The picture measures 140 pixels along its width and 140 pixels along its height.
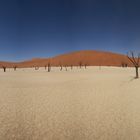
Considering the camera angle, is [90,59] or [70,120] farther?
[90,59]

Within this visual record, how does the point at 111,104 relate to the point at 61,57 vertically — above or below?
below

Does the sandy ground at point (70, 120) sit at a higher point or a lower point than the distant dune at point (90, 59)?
lower

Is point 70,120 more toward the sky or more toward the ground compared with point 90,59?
more toward the ground

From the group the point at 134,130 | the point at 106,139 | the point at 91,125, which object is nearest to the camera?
the point at 106,139

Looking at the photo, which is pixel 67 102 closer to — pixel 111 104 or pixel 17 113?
pixel 111 104

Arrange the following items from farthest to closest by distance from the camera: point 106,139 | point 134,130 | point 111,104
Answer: point 111,104, point 134,130, point 106,139

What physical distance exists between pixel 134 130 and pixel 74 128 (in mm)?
2305

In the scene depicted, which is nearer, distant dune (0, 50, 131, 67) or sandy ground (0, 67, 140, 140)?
sandy ground (0, 67, 140, 140)

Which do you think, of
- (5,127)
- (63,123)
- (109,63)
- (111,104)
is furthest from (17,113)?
(109,63)

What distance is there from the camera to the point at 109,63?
138 meters

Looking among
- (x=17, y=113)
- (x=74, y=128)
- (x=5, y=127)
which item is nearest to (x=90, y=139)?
(x=74, y=128)

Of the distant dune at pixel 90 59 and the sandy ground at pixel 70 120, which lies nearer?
the sandy ground at pixel 70 120

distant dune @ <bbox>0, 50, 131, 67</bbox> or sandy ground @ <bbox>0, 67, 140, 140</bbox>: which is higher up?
distant dune @ <bbox>0, 50, 131, 67</bbox>

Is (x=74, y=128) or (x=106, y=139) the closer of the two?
(x=106, y=139)
